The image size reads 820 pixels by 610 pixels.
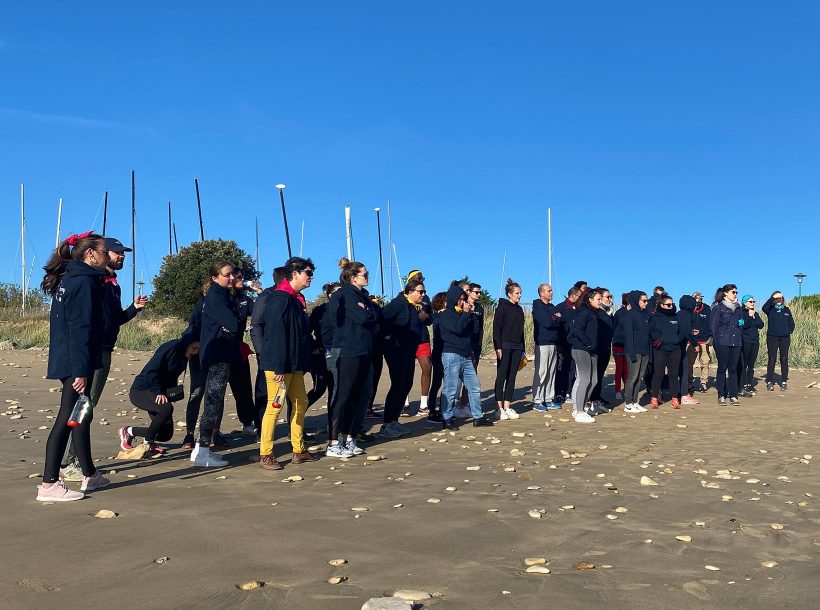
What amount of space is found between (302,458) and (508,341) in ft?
15.4

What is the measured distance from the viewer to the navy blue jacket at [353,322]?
25.7ft

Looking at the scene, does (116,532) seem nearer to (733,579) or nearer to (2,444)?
(733,579)

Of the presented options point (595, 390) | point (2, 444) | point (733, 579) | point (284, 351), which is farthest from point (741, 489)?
point (2, 444)

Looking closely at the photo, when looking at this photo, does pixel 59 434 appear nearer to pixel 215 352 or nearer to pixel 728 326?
pixel 215 352

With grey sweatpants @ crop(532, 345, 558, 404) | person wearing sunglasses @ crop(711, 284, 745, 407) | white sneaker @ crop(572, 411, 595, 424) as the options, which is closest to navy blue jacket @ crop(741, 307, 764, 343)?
person wearing sunglasses @ crop(711, 284, 745, 407)

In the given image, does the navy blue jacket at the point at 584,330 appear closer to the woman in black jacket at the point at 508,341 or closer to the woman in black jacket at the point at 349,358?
the woman in black jacket at the point at 508,341

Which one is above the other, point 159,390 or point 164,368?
point 164,368

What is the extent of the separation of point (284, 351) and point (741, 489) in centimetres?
398

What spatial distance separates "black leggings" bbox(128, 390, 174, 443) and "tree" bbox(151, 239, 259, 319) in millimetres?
25797

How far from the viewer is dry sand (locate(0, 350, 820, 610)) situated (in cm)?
377

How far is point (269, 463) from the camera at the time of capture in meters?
6.83

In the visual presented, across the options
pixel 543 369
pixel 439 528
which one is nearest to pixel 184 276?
pixel 543 369

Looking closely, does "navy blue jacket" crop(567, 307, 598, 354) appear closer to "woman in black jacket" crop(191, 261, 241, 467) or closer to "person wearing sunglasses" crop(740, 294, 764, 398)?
"person wearing sunglasses" crop(740, 294, 764, 398)

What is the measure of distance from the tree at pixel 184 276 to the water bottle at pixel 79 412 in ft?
91.2
